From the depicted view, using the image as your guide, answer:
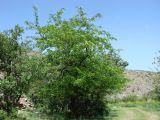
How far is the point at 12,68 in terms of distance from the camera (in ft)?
78.4

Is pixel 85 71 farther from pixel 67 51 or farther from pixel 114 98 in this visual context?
pixel 114 98

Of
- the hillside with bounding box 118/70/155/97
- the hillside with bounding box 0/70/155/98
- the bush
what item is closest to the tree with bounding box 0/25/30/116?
the bush

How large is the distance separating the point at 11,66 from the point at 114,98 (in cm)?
3080

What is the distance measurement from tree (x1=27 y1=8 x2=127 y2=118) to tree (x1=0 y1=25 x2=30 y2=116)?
398 cm

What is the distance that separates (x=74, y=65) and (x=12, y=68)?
256 inches

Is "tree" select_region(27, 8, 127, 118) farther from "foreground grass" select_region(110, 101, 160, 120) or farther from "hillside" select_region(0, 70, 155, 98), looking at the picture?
"hillside" select_region(0, 70, 155, 98)

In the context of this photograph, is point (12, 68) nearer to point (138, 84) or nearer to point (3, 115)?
point (3, 115)

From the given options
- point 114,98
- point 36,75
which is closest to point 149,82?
point 114,98

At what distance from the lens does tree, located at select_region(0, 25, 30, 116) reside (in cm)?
2356

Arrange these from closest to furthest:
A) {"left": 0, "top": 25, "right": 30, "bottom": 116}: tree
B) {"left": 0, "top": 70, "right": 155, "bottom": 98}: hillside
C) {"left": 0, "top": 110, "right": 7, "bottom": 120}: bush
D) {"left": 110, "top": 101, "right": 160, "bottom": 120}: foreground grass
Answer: {"left": 0, "top": 110, "right": 7, "bottom": 120}: bush
{"left": 0, "top": 25, "right": 30, "bottom": 116}: tree
{"left": 110, "top": 101, "right": 160, "bottom": 120}: foreground grass
{"left": 0, "top": 70, "right": 155, "bottom": 98}: hillside

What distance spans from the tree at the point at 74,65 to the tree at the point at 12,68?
3.98 meters

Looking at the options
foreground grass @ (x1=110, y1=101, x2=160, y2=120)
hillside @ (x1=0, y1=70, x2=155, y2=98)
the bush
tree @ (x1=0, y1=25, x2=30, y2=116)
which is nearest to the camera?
the bush

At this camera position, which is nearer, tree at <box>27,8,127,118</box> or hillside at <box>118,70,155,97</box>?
tree at <box>27,8,127,118</box>

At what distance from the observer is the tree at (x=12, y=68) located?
928 inches
